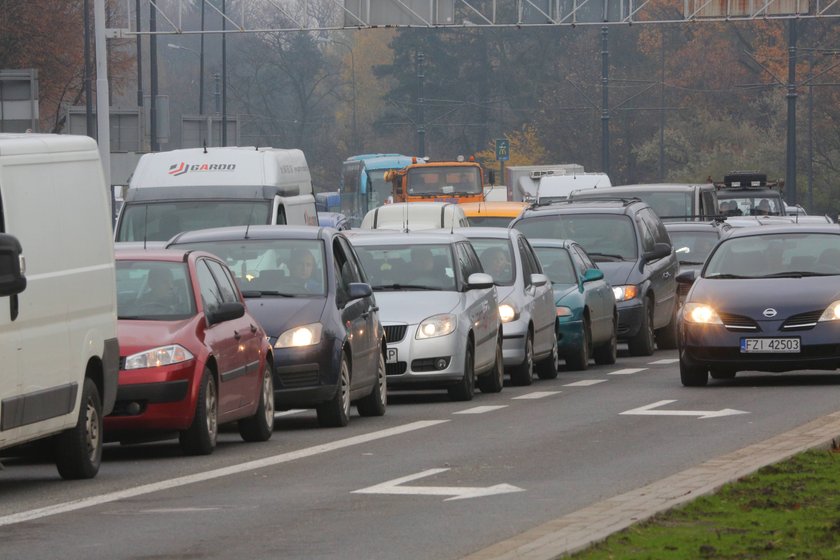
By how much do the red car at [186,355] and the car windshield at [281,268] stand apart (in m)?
1.44

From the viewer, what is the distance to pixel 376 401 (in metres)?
18.1

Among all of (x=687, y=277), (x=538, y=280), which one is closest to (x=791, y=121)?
(x=538, y=280)

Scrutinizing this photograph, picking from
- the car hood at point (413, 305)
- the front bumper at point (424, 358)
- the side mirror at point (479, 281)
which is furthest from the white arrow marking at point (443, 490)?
the side mirror at point (479, 281)

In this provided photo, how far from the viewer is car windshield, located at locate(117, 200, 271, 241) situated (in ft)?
86.8

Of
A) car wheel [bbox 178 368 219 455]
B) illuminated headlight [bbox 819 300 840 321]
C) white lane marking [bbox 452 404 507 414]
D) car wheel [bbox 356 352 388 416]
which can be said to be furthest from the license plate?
car wheel [bbox 178 368 219 455]

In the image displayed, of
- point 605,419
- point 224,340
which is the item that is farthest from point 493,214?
point 224,340

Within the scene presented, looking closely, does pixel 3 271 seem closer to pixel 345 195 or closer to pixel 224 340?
pixel 224 340

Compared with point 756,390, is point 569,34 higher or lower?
higher

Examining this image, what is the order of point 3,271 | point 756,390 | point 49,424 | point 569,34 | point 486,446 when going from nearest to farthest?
point 3,271 < point 49,424 < point 486,446 < point 756,390 < point 569,34

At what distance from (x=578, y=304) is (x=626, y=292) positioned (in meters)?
2.96

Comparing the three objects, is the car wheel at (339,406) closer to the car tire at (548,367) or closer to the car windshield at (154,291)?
the car windshield at (154,291)

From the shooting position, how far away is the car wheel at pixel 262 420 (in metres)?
15.7

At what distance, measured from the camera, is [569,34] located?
11938cm

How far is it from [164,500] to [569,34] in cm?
10912
